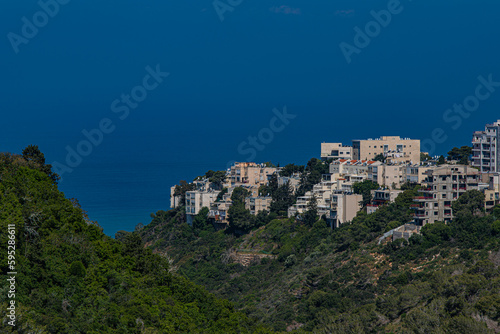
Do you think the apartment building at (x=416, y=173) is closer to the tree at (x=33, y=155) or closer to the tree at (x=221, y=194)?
the tree at (x=221, y=194)

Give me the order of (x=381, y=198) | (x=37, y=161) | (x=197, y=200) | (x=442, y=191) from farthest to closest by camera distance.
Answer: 1. (x=197, y=200)
2. (x=381, y=198)
3. (x=442, y=191)
4. (x=37, y=161)

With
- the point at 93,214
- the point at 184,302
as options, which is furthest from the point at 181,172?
the point at 184,302

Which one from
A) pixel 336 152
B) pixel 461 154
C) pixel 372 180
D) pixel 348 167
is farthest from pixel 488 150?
pixel 336 152

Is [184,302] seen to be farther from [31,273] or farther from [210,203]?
[210,203]

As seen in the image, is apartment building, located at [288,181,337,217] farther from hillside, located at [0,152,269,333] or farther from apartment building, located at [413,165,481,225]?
hillside, located at [0,152,269,333]

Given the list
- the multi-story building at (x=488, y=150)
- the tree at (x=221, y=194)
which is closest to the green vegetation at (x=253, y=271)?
the tree at (x=221, y=194)

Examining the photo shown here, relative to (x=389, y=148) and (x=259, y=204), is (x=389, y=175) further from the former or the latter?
(x=389, y=148)

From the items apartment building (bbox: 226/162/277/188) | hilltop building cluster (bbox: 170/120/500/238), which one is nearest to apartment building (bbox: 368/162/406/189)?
hilltop building cluster (bbox: 170/120/500/238)
